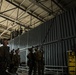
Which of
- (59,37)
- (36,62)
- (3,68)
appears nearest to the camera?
(3,68)

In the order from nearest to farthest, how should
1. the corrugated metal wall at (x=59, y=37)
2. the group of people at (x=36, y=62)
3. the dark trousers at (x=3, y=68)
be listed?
the dark trousers at (x=3, y=68), the group of people at (x=36, y=62), the corrugated metal wall at (x=59, y=37)

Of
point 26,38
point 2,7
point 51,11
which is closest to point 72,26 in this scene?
point 51,11

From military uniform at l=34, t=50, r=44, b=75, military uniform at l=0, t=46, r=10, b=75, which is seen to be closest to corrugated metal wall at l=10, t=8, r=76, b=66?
military uniform at l=34, t=50, r=44, b=75

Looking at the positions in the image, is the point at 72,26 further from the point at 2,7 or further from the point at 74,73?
the point at 2,7

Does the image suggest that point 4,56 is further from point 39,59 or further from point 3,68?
point 39,59

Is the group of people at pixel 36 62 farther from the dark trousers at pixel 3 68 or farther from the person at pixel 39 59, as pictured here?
the dark trousers at pixel 3 68

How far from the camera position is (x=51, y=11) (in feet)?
39.7

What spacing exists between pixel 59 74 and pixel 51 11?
6.58 m

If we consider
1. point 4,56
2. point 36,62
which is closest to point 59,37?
point 36,62

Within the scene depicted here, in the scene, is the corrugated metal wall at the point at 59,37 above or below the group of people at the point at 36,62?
above

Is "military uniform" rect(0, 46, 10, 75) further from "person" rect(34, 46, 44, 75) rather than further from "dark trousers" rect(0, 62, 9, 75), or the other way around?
"person" rect(34, 46, 44, 75)

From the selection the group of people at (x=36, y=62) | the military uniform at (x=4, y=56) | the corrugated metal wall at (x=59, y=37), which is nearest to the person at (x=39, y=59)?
the group of people at (x=36, y=62)

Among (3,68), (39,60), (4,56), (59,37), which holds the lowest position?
(3,68)

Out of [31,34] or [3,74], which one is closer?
[3,74]
